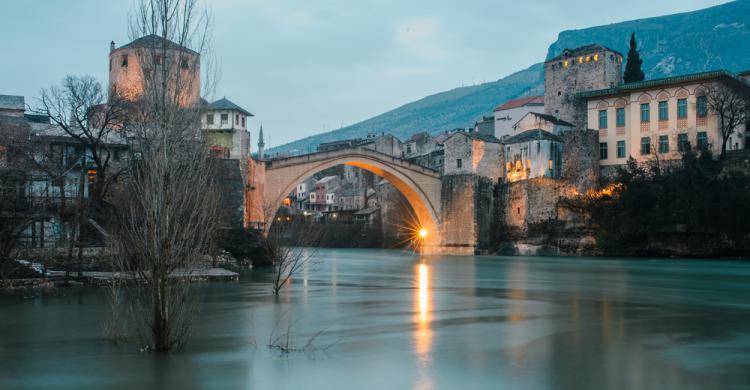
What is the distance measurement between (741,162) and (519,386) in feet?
117

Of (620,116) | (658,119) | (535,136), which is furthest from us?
(535,136)

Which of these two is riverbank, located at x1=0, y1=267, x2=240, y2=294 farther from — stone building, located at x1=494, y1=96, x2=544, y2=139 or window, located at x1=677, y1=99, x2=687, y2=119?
stone building, located at x1=494, y1=96, x2=544, y2=139

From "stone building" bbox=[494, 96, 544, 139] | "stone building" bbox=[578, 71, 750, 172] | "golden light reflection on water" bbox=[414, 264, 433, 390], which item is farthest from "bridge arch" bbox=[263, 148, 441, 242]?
"golden light reflection on water" bbox=[414, 264, 433, 390]

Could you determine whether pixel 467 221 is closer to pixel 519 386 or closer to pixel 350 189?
pixel 350 189

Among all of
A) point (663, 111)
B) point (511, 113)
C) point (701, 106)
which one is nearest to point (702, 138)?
point (701, 106)

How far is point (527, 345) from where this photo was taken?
11250 millimetres

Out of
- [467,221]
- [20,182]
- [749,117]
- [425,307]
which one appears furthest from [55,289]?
[749,117]

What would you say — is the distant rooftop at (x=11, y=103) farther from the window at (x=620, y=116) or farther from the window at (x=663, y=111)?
the window at (x=663, y=111)

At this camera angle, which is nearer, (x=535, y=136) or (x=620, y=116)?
(x=620, y=116)

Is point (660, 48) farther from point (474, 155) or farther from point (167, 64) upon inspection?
point (167, 64)

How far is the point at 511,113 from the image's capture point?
63.9 metres

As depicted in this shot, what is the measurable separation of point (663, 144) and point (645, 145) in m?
1.14

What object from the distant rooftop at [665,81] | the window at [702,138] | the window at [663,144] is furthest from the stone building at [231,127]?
the window at [702,138]

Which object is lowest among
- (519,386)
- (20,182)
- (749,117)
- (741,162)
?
(519,386)
